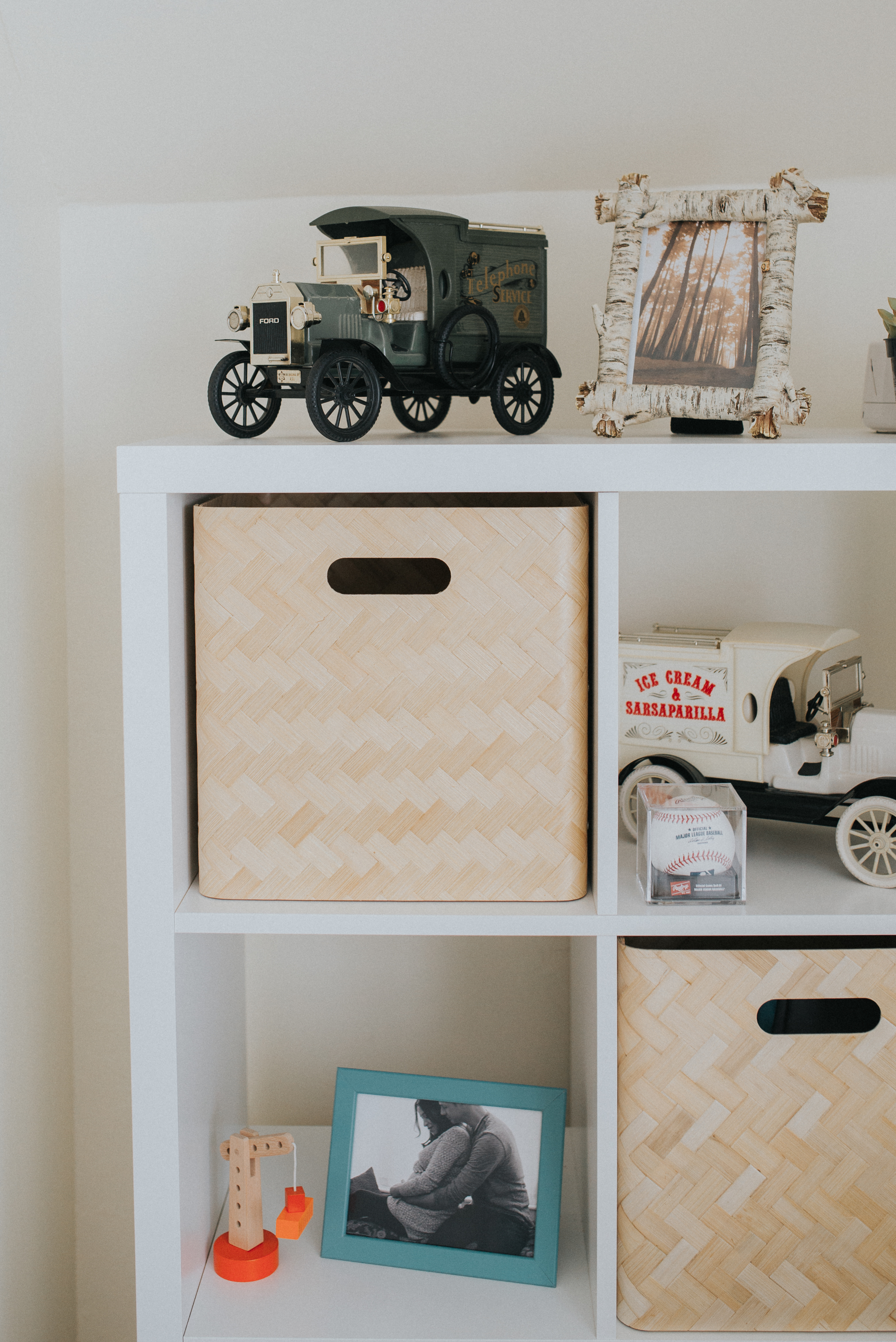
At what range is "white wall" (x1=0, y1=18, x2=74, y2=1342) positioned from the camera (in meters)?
1.16

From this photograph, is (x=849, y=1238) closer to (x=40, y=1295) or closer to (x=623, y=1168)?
(x=623, y=1168)

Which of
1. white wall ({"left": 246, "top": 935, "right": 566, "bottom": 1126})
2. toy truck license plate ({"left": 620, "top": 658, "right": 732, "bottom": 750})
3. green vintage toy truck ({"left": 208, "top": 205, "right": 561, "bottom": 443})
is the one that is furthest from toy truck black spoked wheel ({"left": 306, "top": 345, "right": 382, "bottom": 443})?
white wall ({"left": 246, "top": 935, "right": 566, "bottom": 1126})

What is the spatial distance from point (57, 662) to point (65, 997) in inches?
16.5

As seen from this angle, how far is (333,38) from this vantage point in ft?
3.67

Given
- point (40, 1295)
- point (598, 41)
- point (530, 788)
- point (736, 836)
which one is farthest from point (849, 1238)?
point (598, 41)

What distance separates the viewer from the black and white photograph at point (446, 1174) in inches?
42.3

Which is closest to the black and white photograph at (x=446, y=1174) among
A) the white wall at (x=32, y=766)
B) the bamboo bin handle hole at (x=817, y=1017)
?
the bamboo bin handle hole at (x=817, y=1017)

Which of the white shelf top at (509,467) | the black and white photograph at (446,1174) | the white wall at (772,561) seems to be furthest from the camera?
the white wall at (772,561)

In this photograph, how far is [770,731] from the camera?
1038 millimetres

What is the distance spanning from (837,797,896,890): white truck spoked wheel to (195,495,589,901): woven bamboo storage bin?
0.25 m

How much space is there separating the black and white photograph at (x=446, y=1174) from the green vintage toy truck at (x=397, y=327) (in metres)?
0.69

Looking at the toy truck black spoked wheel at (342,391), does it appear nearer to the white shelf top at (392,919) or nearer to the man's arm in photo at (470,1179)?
the white shelf top at (392,919)

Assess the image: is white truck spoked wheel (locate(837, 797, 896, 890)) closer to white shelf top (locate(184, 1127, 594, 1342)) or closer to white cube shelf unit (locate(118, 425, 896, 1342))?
white cube shelf unit (locate(118, 425, 896, 1342))

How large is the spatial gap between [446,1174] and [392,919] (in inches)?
13.9
